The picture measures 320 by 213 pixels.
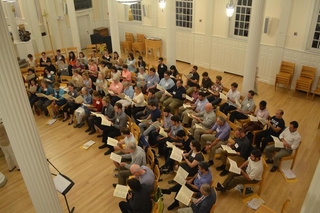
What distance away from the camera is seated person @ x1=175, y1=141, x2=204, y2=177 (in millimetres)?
5759

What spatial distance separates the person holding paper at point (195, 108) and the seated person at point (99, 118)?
6.86ft

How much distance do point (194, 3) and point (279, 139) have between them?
7.73 m

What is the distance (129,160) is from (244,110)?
3564mm

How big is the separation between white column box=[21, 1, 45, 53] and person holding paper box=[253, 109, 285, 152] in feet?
37.4

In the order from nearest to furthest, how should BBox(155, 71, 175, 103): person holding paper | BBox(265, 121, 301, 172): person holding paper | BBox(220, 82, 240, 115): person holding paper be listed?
BBox(265, 121, 301, 172): person holding paper, BBox(220, 82, 240, 115): person holding paper, BBox(155, 71, 175, 103): person holding paper

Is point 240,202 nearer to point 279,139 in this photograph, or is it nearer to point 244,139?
point 244,139

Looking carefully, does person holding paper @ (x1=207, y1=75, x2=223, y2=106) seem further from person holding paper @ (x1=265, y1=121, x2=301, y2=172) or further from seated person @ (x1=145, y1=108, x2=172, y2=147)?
person holding paper @ (x1=265, y1=121, x2=301, y2=172)

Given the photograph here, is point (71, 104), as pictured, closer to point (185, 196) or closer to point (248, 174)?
point (185, 196)

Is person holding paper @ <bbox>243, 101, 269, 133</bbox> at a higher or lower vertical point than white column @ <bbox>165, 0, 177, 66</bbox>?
lower

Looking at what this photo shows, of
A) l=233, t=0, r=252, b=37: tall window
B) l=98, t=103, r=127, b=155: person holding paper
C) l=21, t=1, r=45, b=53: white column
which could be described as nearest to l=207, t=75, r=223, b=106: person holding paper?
l=98, t=103, r=127, b=155: person holding paper

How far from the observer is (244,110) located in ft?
25.9

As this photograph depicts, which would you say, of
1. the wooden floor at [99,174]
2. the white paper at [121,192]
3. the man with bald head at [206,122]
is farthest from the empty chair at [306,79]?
the white paper at [121,192]

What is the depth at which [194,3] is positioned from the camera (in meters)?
12.2

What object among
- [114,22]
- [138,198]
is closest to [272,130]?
[138,198]
